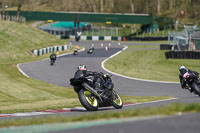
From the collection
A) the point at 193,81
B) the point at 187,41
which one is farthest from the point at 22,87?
the point at 187,41

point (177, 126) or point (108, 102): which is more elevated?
point (177, 126)

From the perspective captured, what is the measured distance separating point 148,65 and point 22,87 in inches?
693

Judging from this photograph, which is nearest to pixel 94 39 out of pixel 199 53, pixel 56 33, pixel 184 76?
pixel 56 33

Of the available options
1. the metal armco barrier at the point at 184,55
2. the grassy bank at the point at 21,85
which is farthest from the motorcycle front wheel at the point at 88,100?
the metal armco barrier at the point at 184,55

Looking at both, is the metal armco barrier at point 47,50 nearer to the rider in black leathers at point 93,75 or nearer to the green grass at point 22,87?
the green grass at point 22,87

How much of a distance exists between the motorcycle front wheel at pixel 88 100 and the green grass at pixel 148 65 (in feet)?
54.0

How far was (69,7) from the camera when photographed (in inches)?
5423

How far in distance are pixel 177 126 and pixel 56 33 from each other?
93276mm

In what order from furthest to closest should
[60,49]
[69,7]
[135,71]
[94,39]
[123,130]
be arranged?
[69,7]
[94,39]
[60,49]
[135,71]
[123,130]

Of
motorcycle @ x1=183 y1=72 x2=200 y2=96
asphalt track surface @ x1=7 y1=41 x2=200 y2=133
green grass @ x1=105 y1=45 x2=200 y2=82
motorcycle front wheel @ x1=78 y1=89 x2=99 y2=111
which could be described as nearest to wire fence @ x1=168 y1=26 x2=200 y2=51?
green grass @ x1=105 y1=45 x2=200 y2=82

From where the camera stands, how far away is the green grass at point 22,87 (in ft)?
61.9

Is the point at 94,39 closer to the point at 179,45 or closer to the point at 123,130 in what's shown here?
the point at 179,45

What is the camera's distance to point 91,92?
14.0 meters

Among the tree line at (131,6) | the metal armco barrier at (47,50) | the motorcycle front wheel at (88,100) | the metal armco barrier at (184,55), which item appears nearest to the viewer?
the motorcycle front wheel at (88,100)
